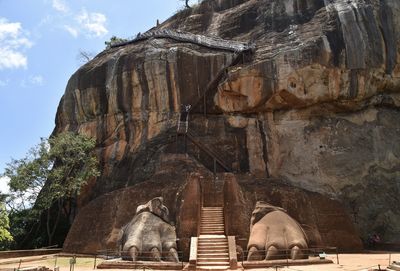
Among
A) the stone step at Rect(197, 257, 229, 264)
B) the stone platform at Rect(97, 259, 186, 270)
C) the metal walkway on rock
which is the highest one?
the metal walkway on rock

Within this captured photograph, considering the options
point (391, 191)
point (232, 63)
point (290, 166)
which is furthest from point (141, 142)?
point (391, 191)

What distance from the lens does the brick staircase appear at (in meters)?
12.3

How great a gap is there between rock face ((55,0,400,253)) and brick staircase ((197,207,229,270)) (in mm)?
9153

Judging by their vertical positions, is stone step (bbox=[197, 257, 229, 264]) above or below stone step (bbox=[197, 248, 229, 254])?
below

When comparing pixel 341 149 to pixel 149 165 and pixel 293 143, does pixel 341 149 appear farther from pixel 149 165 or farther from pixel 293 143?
pixel 149 165

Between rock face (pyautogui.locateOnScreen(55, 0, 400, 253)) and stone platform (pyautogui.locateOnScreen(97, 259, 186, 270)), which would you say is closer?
stone platform (pyautogui.locateOnScreen(97, 259, 186, 270))

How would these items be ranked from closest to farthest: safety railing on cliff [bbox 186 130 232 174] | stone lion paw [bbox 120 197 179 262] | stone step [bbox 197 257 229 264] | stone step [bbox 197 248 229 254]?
1. stone step [bbox 197 257 229 264]
2. stone step [bbox 197 248 229 254]
3. stone lion paw [bbox 120 197 179 262]
4. safety railing on cliff [bbox 186 130 232 174]

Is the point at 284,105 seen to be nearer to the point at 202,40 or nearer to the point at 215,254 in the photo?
the point at 202,40

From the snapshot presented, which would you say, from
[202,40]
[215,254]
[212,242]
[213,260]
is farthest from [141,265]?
[202,40]

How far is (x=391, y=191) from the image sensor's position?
22859mm

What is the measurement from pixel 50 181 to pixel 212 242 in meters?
15.3

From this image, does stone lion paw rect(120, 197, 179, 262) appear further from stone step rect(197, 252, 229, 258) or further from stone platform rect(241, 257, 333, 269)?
stone platform rect(241, 257, 333, 269)

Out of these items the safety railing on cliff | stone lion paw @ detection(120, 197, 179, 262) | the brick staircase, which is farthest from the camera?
the safety railing on cliff

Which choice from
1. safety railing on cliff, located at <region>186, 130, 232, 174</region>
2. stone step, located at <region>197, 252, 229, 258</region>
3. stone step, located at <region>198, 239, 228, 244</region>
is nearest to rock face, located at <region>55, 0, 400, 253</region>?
safety railing on cliff, located at <region>186, 130, 232, 174</region>
